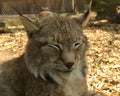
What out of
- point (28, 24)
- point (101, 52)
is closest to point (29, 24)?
point (28, 24)

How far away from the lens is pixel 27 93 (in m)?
3.68

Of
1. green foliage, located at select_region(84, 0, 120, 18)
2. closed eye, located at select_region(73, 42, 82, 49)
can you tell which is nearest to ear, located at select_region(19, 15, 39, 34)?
closed eye, located at select_region(73, 42, 82, 49)

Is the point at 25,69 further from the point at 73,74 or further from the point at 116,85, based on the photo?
the point at 116,85

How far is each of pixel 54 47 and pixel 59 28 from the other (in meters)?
0.21

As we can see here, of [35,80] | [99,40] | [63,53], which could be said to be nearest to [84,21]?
[63,53]

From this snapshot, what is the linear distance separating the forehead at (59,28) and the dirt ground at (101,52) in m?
0.42

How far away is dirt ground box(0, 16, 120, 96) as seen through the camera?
5109 millimetres

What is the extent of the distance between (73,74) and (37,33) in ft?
1.99

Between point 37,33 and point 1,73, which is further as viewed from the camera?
point 1,73

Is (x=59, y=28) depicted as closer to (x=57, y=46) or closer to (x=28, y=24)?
(x=57, y=46)

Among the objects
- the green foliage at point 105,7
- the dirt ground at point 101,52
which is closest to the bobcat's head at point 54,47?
the dirt ground at point 101,52

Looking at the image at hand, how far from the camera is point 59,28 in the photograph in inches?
137

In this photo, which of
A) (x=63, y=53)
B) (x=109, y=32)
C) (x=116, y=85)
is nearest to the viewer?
(x=63, y=53)

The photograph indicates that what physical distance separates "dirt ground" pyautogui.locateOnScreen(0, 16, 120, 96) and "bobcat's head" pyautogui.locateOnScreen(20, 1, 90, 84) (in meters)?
0.44
